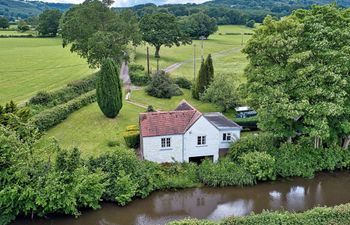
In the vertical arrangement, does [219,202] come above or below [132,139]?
below

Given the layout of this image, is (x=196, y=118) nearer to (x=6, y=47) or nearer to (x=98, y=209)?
(x=98, y=209)

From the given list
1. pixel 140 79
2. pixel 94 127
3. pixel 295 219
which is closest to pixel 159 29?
pixel 140 79

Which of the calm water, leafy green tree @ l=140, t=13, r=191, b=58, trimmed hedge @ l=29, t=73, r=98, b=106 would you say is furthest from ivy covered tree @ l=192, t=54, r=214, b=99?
leafy green tree @ l=140, t=13, r=191, b=58

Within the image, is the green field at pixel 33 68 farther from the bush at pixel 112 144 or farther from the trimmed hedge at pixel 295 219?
the trimmed hedge at pixel 295 219

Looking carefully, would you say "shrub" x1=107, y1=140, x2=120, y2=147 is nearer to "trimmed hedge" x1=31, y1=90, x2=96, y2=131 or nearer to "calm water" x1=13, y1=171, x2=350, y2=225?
"trimmed hedge" x1=31, y1=90, x2=96, y2=131

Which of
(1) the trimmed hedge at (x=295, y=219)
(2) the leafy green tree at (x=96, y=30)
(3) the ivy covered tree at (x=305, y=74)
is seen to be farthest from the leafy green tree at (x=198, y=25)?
(1) the trimmed hedge at (x=295, y=219)

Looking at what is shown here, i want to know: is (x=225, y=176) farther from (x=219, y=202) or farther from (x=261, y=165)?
(x=261, y=165)
